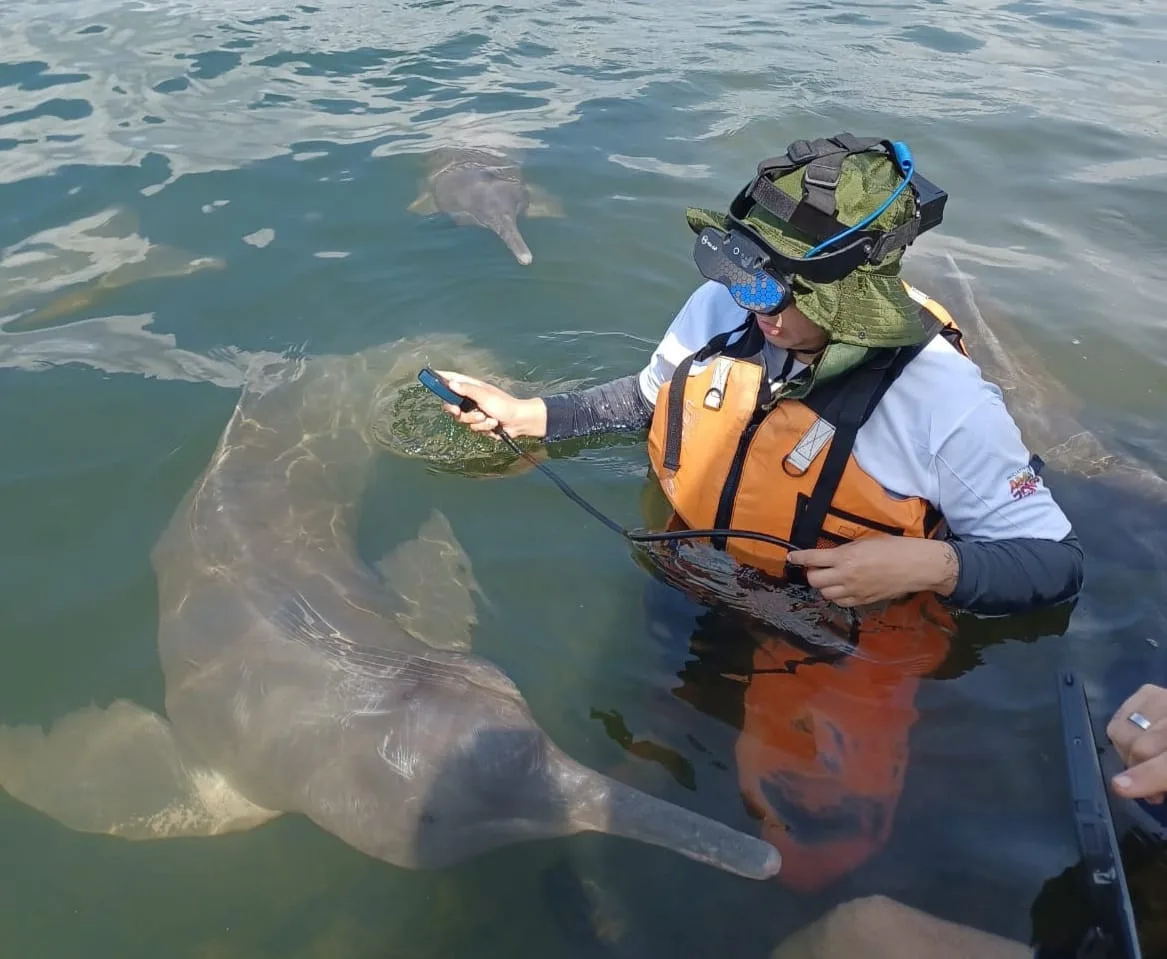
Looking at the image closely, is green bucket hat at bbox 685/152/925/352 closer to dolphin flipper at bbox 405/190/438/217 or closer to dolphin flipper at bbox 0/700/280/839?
dolphin flipper at bbox 0/700/280/839

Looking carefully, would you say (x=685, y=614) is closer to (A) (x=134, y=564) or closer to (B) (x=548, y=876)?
(B) (x=548, y=876)

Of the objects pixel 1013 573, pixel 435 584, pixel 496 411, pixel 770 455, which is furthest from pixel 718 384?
pixel 435 584

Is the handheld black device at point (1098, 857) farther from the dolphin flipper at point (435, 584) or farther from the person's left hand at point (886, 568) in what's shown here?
the dolphin flipper at point (435, 584)

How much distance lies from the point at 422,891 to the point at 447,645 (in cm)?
125

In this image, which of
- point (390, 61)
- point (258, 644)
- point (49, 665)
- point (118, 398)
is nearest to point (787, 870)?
point (258, 644)

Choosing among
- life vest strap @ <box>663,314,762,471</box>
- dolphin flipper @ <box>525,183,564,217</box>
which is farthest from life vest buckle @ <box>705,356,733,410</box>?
dolphin flipper @ <box>525,183,564,217</box>

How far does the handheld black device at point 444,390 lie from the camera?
4645 millimetres

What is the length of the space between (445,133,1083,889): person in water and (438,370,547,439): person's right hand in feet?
2.70

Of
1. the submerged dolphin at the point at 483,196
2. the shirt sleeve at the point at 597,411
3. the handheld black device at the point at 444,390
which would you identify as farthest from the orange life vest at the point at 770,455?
the submerged dolphin at the point at 483,196

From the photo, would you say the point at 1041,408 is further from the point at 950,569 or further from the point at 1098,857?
the point at 1098,857

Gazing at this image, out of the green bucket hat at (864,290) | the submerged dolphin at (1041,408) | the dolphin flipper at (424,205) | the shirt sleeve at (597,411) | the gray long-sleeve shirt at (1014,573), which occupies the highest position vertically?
the green bucket hat at (864,290)

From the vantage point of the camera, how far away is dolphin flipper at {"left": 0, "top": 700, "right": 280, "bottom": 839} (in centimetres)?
397

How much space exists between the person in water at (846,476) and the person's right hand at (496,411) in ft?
2.70

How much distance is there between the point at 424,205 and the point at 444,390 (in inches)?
198
